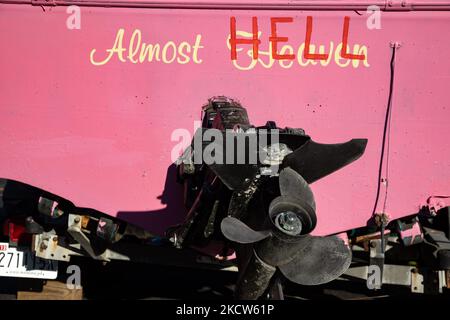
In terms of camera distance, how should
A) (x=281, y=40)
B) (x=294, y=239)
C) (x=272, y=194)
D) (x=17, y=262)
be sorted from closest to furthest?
(x=294, y=239)
(x=272, y=194)
(x=281, y=40)
(x=17, y=262)

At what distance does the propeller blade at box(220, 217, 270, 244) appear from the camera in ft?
7.13

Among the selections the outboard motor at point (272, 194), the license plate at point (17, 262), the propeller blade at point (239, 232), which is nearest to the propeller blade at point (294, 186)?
the outboard motor at point (272, 194)

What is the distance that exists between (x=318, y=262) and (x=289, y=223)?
29cm

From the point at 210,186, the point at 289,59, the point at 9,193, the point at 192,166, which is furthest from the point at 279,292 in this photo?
the point at 9,193

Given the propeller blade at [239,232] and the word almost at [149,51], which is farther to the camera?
the word almost at [149,51]

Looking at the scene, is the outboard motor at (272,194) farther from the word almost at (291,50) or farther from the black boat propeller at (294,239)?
the word almost at (291,50)

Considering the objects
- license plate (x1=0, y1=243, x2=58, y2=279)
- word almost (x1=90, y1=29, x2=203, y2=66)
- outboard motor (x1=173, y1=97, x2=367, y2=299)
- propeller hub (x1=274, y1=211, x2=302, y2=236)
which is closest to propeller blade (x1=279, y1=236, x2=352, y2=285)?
outboard motor (x1=173, y1=97, x2=367, y2=299)

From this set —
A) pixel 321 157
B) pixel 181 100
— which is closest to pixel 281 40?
pixel 181 100

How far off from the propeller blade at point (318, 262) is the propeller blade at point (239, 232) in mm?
212

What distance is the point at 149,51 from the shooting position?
10.7 ft

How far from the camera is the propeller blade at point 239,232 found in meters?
2.17

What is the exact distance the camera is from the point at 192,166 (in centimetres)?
285

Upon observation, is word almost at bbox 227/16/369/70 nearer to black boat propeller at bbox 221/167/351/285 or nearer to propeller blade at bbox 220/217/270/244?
black boat propeller at bbox 221/167/351/285

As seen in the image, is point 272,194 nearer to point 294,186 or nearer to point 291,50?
point 294,186
